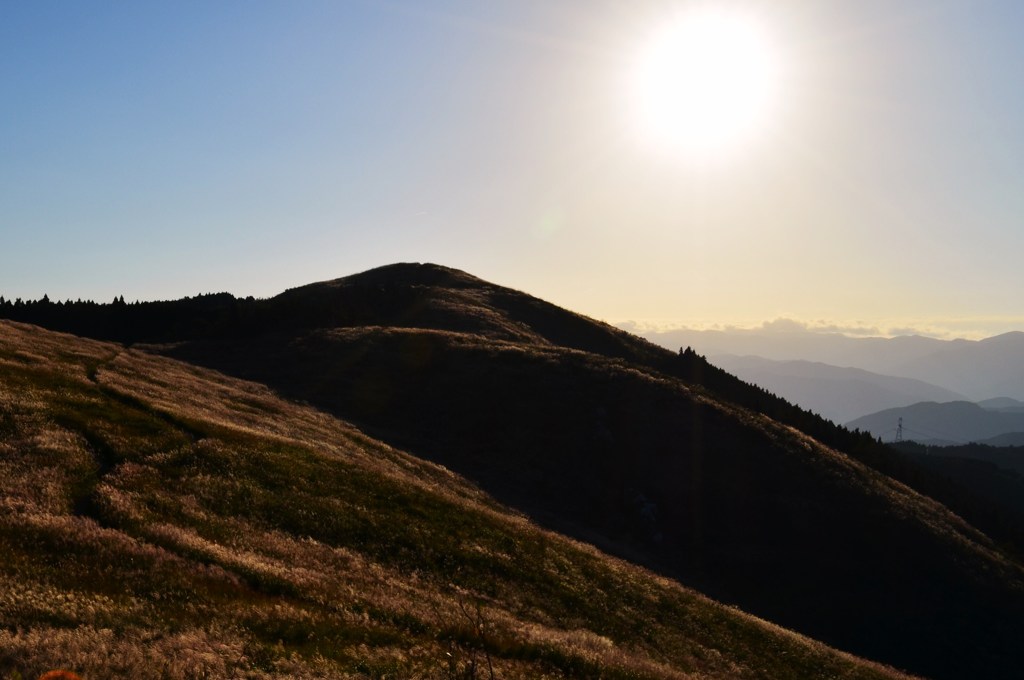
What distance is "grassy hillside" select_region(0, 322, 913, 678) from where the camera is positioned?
12.9 m

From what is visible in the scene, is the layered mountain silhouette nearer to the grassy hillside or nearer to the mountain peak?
the grassy hillside

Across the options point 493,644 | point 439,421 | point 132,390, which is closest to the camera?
point 493,644

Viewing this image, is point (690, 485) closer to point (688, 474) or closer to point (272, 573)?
point (688, 474)

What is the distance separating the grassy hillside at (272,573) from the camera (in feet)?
42.5

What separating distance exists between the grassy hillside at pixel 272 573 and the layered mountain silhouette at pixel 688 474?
16299 millimetres

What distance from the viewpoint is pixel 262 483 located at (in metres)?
29.0

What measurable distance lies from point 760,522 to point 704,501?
5.24 meters

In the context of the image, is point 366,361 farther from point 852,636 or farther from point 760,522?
point 852,636

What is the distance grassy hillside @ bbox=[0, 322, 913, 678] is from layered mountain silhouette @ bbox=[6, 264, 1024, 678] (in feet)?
53.5

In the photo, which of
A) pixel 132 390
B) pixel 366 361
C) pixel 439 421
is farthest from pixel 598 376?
pixel 132 390

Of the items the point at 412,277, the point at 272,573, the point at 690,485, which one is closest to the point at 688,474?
the point at 690,485

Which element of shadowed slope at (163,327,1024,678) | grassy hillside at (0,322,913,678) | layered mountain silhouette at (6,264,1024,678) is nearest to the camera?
grassy hillside at (0,322,913,678)

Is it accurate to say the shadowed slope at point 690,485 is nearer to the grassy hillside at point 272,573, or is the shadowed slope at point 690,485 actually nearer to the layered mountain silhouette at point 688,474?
the layered mountain silhouette at point 688,474

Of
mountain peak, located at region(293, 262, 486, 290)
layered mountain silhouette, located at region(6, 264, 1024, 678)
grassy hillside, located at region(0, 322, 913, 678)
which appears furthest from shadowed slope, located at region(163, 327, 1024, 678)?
mountain peak, located at region(293, 262, 486, 290)
